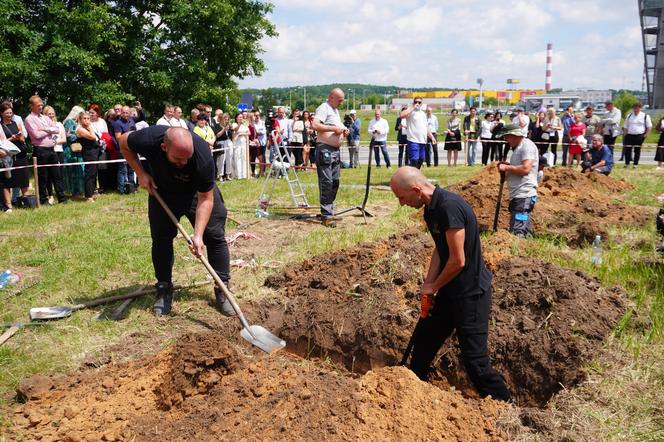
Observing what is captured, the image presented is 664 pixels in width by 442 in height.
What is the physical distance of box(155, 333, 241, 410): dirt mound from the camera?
12.1 feet

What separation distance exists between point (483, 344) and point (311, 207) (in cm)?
629

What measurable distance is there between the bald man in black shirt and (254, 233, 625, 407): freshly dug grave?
2.76ft

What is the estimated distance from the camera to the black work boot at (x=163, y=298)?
17.3ft

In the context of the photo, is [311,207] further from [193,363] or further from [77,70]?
[77,70]

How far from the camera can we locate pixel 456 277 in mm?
3525

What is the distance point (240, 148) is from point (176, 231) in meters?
9.61

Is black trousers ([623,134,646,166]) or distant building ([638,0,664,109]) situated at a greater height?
distant building ([638,0,664,109])

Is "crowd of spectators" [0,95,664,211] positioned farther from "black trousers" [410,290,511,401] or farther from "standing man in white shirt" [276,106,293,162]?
"black trousers" [410,290,511,401]

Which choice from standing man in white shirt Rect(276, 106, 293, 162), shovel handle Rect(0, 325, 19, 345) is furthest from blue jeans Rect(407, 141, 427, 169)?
shovel handle Rect(0, 325, 19, 345)

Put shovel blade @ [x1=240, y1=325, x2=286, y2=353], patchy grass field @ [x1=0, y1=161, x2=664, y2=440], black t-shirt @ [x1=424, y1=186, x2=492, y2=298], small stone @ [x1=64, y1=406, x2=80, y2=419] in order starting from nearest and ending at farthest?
black t-shirt @ [x1=424, y1=186, x2=492, y2=298] → small stone @ [x1=64, y1=406, x2=80, y2=419] → patchy grass field @ [x1=0, y1=161, x2=664, y2=440] → shovel blade @ [x1=240, y1=325, x2=286, y2=353]

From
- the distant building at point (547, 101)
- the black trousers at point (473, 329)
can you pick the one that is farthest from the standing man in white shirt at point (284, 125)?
the distant building at point (547, 101)

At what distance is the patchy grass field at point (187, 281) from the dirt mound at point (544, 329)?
6.4 inches

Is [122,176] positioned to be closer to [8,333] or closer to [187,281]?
[187,281]

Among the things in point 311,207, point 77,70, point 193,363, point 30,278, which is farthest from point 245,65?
point 193,363
